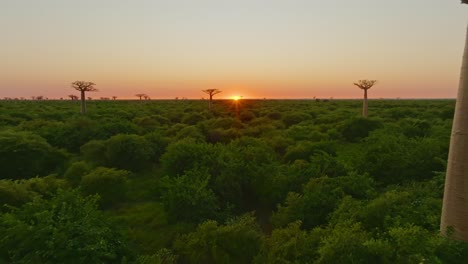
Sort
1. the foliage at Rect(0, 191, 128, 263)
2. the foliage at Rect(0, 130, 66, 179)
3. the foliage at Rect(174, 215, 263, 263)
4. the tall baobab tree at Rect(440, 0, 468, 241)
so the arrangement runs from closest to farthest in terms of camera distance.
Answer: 1. the tall baobab tree at Rect(440, 0, 468, 241)
2. the foliage at Rect(0, 191, 128, 263)
3. the foliage at Rect(174, 215, 263, 263)
4. the foliage at Rect(0, 130, 66, 179)

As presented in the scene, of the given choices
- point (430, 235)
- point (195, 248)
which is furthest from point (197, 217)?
point (430, 235)

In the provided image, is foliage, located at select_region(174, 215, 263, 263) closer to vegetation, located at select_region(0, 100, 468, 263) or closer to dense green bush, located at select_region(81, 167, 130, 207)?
vegetation, located at select_region(0, 100, 468, 263)

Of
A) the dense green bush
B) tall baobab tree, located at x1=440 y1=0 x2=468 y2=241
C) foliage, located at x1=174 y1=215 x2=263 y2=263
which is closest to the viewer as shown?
tall baobab tree, located at x1=440 y1=0 x2=468 y2=241

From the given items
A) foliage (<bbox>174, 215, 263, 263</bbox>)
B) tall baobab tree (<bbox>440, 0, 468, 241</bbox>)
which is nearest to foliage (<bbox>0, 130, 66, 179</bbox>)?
foliage (<bbox>174, 215, 263, 263</bbox>)

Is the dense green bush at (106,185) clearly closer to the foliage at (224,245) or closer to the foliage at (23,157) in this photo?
the foliage at (23,157)

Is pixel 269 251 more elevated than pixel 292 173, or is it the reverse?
pixel 292 173

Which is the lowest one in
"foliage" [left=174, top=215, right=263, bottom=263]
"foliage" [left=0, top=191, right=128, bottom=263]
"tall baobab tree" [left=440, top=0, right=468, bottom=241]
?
"foliage" [left=174, top=215, right=263, bottom=263]

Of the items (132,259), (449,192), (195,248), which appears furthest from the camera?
(195,248)

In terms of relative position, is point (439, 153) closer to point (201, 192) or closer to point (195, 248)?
point (201, 192)

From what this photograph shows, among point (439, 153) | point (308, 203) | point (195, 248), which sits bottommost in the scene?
point (195, 248)
